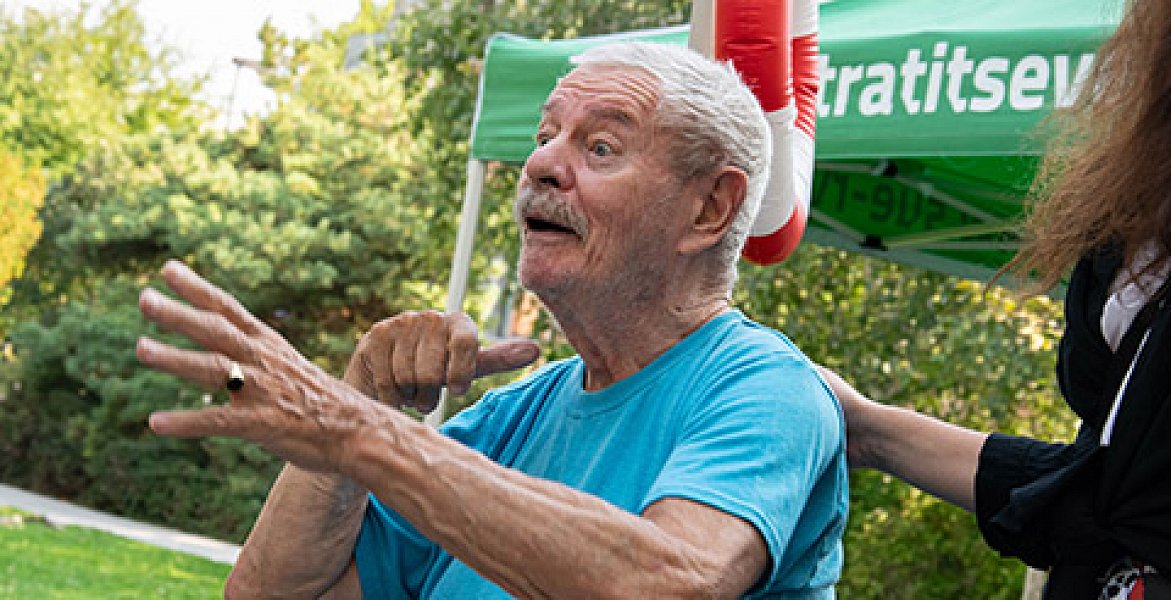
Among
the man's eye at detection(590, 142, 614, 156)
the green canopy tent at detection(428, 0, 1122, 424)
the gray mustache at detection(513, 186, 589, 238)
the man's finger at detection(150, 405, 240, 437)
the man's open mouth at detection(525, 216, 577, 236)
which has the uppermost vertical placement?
the man's eye at detection(590, 142, 614, 156)

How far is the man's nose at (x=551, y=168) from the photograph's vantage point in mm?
1851

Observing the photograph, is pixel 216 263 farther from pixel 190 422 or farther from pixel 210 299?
pixel 190 422

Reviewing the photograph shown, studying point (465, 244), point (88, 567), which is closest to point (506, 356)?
point (465, 244)

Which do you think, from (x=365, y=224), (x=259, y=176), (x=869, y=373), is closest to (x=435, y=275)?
(x=365, y=224)

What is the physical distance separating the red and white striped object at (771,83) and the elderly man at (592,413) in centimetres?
76

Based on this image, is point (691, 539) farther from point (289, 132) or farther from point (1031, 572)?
point (289, 132)

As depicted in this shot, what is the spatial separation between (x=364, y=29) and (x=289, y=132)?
15717 millimetres

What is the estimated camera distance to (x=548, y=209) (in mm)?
1851

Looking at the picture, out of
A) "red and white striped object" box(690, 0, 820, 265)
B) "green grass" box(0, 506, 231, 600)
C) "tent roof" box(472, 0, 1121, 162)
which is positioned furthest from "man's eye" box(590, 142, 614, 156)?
"green grass" box(0, 506, 231, 600)

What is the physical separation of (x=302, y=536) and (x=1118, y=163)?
1047 millimetres

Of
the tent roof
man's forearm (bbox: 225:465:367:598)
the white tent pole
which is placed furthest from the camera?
the white tent pole

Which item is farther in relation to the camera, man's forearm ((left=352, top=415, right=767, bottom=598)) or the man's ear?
the man's ear

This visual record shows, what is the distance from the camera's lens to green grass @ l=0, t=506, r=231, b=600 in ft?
36.0

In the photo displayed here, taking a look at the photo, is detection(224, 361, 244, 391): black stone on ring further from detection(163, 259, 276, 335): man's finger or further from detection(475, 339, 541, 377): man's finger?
detection(475, 339, 541, 377): man's finger
